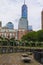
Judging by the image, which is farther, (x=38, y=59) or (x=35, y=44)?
(x=35, y=44)

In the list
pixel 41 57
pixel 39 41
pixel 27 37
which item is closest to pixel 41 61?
pixel 41 57

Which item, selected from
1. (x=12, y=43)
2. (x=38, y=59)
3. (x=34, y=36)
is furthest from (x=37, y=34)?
(x=38, y=59)

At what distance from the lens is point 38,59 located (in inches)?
1909

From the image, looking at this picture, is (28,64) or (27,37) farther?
(27,37)

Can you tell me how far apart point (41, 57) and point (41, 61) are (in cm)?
81

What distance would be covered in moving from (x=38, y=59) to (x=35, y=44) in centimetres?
9351

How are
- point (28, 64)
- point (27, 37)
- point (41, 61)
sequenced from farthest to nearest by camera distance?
point (27, 37) → point (41, 61) → point (28, 64)

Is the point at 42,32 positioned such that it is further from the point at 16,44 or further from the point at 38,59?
the point at 38,59

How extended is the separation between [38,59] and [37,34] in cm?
10604

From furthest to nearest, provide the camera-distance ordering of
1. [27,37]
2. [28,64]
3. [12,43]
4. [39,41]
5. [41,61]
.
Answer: [27,37], [39,41], [12,43], [41,61], [28,64]

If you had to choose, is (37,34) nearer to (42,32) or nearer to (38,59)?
(42,32)

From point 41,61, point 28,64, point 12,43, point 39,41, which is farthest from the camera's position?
point 39,41

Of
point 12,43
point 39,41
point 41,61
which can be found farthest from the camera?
point 39,41

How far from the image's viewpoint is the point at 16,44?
143 meters
